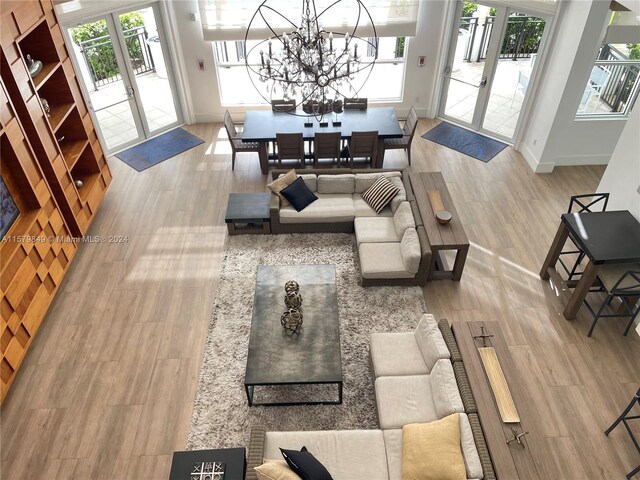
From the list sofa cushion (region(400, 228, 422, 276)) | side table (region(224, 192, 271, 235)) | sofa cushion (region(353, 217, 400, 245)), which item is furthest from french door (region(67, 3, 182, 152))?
sofa cushion (region(400, 228, 422, 276))

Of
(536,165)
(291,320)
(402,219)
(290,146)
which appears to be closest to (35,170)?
A: (291,320)

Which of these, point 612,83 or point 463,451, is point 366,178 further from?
point 612,83

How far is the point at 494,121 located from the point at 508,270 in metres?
3.95

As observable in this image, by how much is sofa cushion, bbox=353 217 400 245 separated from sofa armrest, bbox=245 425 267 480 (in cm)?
296

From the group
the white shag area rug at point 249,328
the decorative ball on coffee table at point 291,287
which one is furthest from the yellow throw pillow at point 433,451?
the decorative ball on coffee table at point 291,287

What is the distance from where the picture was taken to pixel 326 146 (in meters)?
7.95


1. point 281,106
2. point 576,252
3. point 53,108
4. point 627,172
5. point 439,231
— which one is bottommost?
point 576,252

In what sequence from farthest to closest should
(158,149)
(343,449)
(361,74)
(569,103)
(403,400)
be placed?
(361,74) → (158,149) → (569,103) → (403,400) → (343,449)

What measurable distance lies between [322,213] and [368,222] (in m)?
0.69

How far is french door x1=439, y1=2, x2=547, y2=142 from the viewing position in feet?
26.4

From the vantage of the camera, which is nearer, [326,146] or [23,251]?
[23,251]

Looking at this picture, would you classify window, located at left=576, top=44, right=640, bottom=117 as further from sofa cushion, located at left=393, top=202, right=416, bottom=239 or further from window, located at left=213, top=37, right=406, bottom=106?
sofa cushion, located at left=393, top=202, right=416, bottom=239

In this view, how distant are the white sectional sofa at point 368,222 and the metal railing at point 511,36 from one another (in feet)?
11.0

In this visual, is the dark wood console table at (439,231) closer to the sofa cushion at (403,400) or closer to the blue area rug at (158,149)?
the sofa cushion at (403,400)
